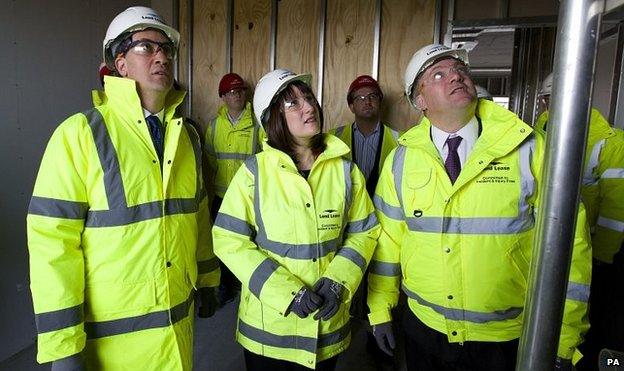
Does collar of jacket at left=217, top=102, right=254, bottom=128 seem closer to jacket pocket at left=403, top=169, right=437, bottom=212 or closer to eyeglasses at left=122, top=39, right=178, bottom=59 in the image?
eyeglasses at left=122, top=39, right=178, bottom=59

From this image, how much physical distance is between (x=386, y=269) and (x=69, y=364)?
1169 millimetres

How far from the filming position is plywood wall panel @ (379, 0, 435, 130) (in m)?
3.22

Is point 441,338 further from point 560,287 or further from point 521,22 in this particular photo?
point 521,22

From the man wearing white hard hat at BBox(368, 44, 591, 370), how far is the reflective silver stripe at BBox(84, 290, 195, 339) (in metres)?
0.93

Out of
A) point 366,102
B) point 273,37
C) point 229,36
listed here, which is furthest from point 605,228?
point 229,36

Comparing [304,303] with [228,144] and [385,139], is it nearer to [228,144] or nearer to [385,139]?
[385,139]

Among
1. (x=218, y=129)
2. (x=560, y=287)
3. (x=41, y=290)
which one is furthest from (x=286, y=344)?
(x=218, y=129)

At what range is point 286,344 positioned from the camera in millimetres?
1448

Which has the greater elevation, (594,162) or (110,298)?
(594,162)

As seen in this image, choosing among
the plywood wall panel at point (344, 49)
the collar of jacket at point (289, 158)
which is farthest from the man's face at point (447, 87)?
the plywood wall panel at point (344, 49)

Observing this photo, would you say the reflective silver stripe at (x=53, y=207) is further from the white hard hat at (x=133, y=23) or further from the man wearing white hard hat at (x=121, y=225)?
the white hard hat at (x=133, y=23)

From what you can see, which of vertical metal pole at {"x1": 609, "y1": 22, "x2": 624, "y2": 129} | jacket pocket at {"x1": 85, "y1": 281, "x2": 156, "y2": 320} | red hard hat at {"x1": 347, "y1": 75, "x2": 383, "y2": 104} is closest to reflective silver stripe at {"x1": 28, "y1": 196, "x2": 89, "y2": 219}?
jacket pocket at {"x1": 85, "y1": 281, "x2": 156, "y2": 320}

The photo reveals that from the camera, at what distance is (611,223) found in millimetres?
2135

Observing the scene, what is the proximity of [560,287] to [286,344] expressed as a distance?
1.16 meters
